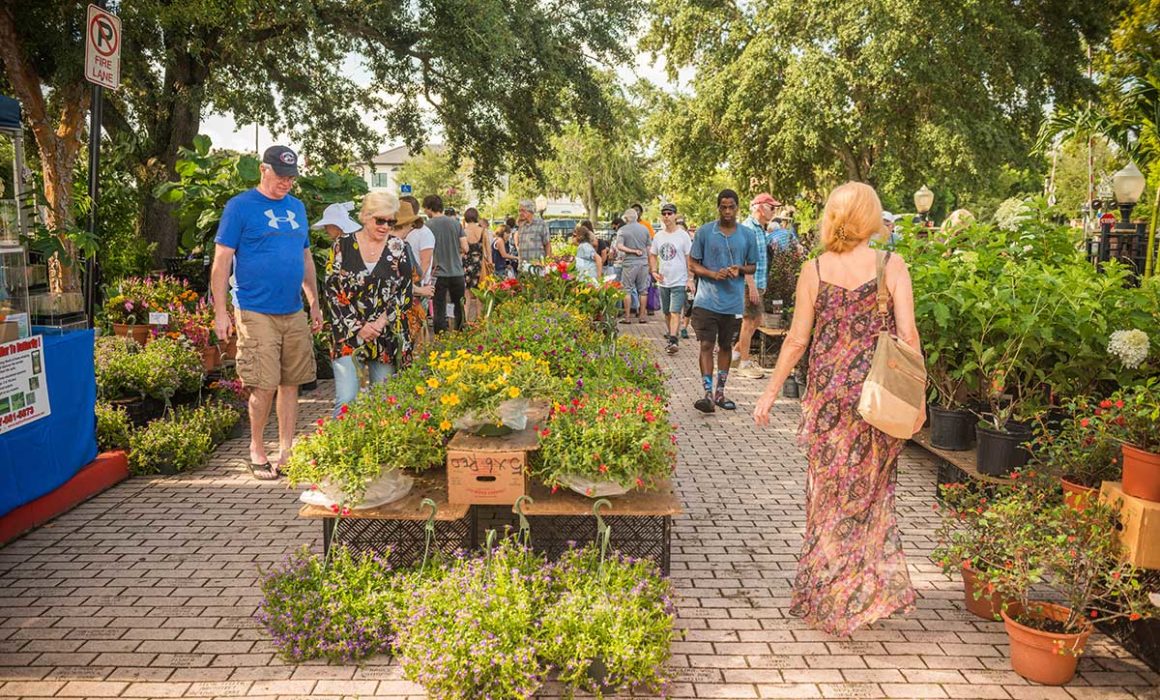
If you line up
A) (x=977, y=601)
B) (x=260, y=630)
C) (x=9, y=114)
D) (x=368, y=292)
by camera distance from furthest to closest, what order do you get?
(x=368, y=292), (x=9, y=114), (x=977, y=601), (x=260, y=630)

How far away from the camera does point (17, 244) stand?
5219 millimetres

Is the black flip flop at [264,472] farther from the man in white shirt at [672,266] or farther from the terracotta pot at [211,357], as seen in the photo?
the man in white shirt at [672,266]

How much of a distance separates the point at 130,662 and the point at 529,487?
5.96ft

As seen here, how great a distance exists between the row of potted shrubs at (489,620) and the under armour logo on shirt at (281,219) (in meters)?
2.39

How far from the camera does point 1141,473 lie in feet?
10.7

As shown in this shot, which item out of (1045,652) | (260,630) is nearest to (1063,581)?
(1045,652)

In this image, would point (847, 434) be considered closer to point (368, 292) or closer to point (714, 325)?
point (368, 292)

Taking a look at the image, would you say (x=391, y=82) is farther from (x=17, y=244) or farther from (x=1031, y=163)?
(x=1031, y=163)

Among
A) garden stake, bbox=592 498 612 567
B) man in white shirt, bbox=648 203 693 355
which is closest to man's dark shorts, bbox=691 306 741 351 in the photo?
man in white shirt, bbox=648 203 693 355

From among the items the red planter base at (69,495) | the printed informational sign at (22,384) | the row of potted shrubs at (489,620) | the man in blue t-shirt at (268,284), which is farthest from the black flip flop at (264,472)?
the row of potted shrubs at (489,620)

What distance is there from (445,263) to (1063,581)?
7900 millimetres

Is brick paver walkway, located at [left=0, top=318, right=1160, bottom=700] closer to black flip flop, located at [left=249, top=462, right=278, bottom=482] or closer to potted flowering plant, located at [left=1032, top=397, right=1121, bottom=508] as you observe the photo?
black flip flop, located at [left=249, top=462, right=278, bottom=482]

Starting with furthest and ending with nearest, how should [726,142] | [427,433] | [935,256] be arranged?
[726,142] < [935,256] < [427,433]

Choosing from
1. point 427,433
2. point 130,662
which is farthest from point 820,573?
point 130,662
